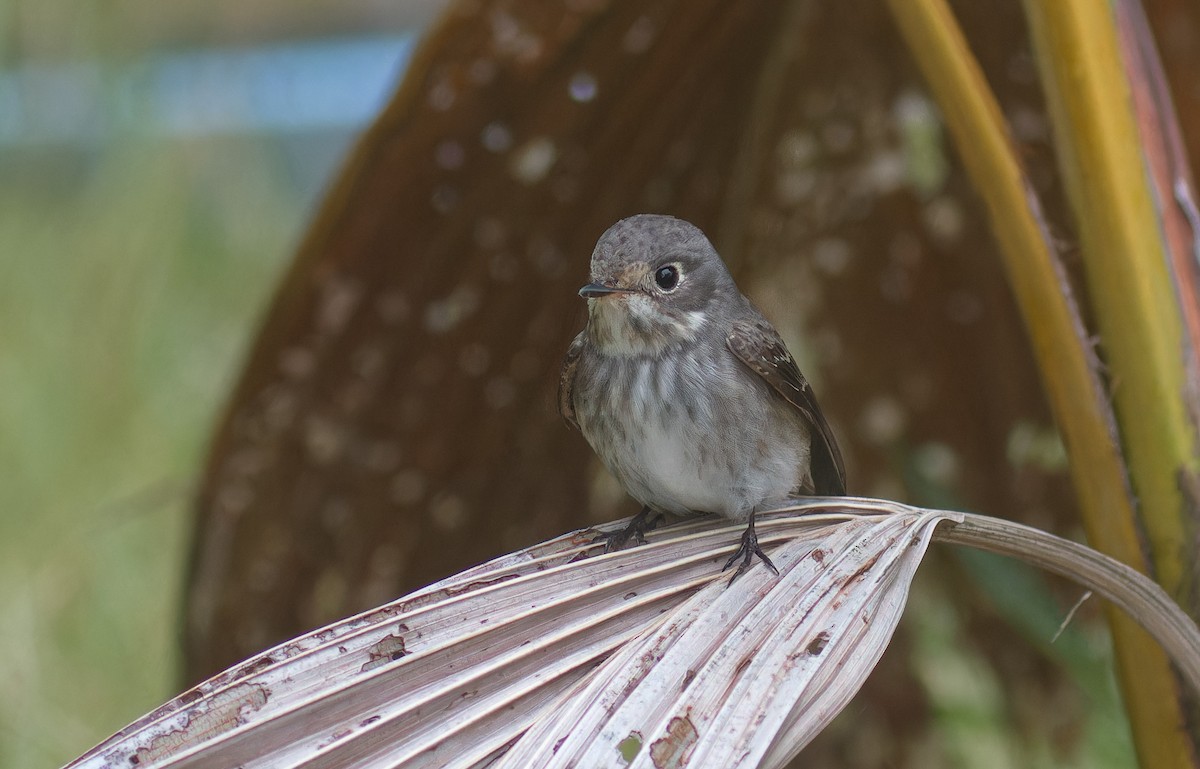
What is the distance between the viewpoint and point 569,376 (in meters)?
2.14

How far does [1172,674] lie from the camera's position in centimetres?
179

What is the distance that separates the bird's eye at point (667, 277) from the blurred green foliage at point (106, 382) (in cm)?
232

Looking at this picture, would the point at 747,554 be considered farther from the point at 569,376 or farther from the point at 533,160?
the point at 533,160

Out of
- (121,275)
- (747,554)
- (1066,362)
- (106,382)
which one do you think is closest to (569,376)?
(747,554)

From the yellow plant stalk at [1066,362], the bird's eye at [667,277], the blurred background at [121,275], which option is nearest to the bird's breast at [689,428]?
the bird's eye at [667,277]

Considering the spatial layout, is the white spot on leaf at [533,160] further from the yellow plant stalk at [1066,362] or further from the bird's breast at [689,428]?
the yellow plant stalk at [1066,362]

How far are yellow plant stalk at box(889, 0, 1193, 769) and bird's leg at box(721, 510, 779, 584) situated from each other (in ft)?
1.71

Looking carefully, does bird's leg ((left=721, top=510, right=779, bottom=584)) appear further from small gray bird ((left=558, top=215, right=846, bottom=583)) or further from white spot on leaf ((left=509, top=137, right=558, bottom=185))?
white spot on leaf ((left=509, top=137, right=558, bottom=185))

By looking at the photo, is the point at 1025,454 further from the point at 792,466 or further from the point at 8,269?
the point at 8,269

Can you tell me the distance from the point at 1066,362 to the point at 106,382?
3888 mm

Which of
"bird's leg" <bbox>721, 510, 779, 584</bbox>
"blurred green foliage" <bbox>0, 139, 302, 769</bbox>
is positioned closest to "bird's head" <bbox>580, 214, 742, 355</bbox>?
"bird's leg" <bbox>721, 510, 779, 584</bbox>

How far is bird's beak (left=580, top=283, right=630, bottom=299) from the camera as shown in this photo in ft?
6.16

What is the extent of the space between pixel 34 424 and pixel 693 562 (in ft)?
12.5

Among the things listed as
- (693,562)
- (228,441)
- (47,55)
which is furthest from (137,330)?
(693,562)
